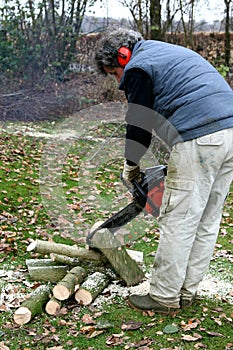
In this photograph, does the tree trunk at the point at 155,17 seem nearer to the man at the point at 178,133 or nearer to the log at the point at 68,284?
the man at the point at 178,133

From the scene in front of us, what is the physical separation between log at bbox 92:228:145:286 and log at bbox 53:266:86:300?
0.26m

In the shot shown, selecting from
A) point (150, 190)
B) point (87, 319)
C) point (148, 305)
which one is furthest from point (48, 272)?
point (150, 190)

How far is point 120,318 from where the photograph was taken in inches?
134

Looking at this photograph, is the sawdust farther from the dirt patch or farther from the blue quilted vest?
the dirt patch

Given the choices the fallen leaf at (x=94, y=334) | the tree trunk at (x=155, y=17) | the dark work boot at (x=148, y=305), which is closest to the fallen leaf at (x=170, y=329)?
the dark work boot at (x=148, y=305)

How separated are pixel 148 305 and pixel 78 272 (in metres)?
0.65

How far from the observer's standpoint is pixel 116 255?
3.80 m

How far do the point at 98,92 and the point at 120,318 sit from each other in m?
9.79

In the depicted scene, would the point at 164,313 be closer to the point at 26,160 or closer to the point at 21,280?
the point at 21,280

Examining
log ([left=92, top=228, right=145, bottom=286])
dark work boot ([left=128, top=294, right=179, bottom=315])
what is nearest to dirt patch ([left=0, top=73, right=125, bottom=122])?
log ([left=92, top=228, right=145, bottom=286])

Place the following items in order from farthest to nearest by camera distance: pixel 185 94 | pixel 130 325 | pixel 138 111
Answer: pixel 130 325
pixel 138 111
pixel 185 94

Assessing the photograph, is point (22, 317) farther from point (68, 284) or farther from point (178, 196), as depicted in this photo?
point (178, 196)

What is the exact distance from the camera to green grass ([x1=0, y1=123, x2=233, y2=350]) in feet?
10.4

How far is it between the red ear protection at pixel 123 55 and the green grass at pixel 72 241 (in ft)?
5.94
